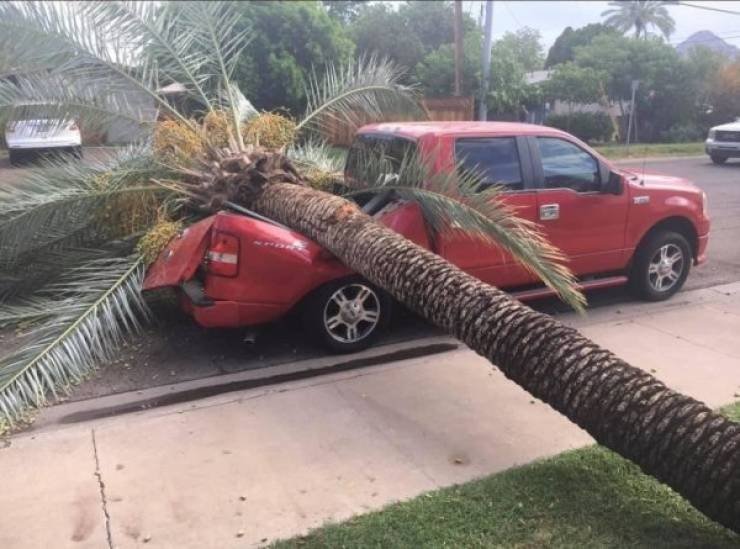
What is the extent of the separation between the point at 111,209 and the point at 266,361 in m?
2.22

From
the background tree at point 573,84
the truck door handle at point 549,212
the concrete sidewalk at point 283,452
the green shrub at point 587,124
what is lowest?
the concrete sidewalk at point 283,452

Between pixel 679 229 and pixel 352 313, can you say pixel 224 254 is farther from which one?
pixel 679 229

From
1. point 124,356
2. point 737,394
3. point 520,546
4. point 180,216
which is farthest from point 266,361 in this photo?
point 737,394

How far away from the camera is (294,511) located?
3.49 metres

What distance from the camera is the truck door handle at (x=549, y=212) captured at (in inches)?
239

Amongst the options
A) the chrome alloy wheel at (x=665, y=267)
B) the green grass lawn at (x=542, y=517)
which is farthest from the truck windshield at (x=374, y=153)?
the green grass lawn at (x=542, y=517)

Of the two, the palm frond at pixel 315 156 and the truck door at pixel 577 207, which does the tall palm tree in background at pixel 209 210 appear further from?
the truck door at pixel 577 207

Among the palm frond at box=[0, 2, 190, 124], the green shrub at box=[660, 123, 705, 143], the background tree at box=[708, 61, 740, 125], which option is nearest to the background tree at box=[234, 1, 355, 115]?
the green shrub at box=[660, 123, 705, 143]

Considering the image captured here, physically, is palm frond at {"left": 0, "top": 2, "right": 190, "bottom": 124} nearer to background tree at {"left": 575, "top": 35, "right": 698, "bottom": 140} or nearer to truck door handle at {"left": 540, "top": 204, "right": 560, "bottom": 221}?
truck door handle at {"left": 540, "top": 204, "right": 560, "bottom": 221}

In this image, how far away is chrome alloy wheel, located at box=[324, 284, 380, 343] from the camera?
5.46 m

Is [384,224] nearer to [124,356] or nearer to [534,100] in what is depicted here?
[124,356]

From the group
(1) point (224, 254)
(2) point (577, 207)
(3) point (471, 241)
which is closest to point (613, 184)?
(2) point (577, 207)

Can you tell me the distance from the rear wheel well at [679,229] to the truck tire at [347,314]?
291 centimetres

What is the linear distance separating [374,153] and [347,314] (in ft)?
5.26
